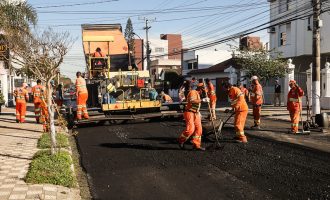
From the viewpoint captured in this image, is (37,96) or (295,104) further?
(37,96)

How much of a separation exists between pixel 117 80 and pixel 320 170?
28.6 ft

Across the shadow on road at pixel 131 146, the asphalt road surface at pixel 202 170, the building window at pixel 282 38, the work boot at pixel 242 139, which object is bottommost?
the asphalt road surface at pixel 202 170

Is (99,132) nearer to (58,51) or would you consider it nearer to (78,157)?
(78,157)

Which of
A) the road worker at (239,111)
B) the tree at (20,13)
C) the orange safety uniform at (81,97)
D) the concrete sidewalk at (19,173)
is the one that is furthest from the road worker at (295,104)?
the tree at (20,13)

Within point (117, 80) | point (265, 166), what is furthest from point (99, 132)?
point (265, 166)

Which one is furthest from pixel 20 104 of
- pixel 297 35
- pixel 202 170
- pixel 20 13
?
pixel 297 35

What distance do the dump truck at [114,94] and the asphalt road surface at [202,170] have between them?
3.08 metres

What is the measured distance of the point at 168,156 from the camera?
8938 millimetres

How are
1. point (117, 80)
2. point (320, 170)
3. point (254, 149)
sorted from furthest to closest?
1. point (117, 80)
2. point (254, 149)
3. point (320, 170)

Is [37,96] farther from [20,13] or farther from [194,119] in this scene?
[20,13]

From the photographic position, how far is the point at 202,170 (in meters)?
7.67

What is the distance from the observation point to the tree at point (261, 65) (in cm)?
2380

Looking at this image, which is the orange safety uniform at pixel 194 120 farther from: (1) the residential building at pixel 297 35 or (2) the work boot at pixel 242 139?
(1) the residential building at pixel 297 35

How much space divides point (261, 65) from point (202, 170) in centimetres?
1751
